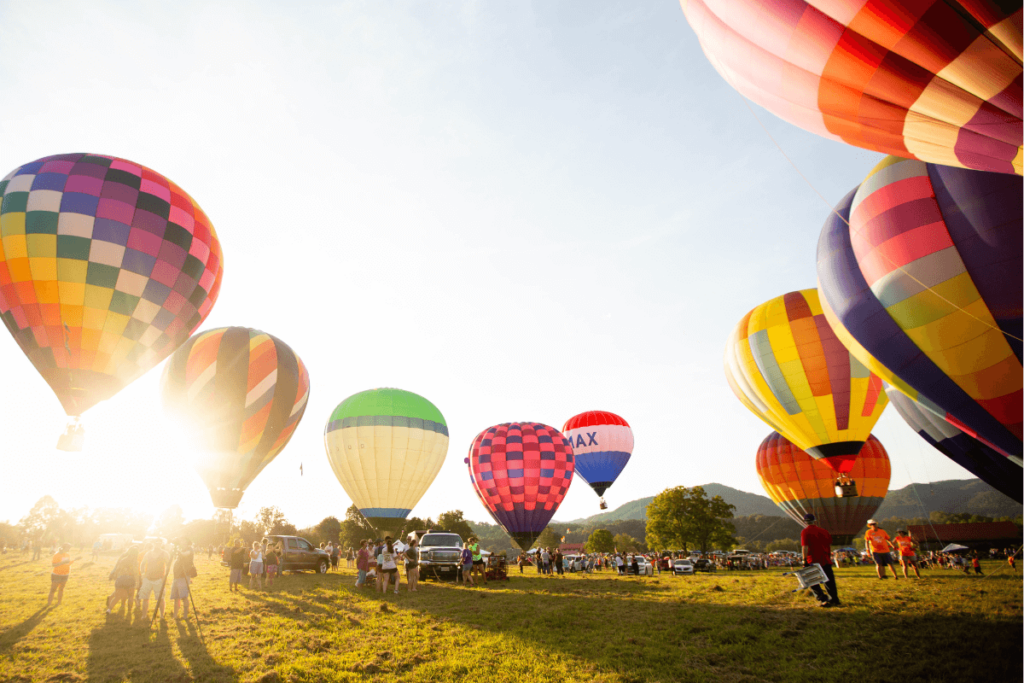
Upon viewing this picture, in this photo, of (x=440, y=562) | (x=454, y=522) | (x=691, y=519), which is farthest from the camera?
(x=454, y=522)

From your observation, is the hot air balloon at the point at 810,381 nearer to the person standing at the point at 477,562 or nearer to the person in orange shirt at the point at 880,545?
the person in orange shirt at the point at 880,545

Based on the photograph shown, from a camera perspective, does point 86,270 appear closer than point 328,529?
Yes

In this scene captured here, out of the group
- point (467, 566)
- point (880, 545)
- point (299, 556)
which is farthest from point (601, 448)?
point (880, 545)

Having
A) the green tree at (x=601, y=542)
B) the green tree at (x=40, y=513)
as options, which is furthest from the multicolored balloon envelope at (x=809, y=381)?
the green tree at (x=40, y=513)

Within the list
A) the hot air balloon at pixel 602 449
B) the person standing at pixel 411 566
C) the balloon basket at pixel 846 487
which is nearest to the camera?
the person standing at pixel 411 566

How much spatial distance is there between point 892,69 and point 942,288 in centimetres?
360

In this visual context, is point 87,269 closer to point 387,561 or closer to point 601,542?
point 387,561

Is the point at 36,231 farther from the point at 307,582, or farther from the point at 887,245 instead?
the point at 887,245

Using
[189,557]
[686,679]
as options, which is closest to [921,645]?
[686,679]

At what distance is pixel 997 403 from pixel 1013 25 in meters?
5.27

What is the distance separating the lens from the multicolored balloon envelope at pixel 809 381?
1377 centimetres

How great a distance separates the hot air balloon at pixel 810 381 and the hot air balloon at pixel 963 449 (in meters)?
0.92

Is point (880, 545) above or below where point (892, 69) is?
below

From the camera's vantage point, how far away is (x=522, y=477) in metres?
25.4
